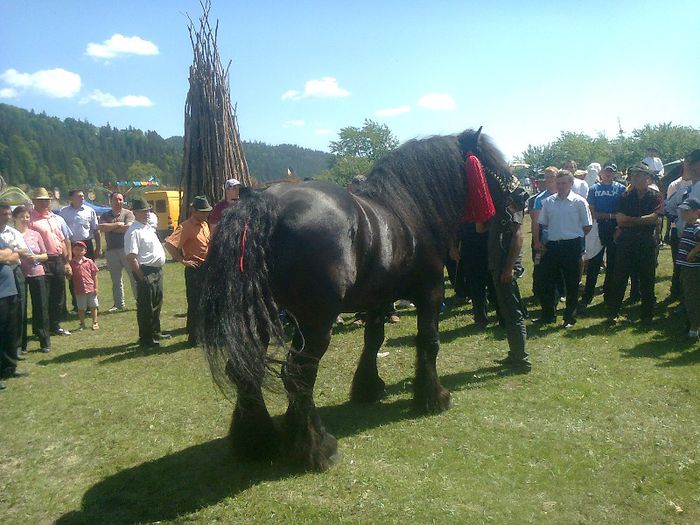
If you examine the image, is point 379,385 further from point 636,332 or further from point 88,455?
point 636,332

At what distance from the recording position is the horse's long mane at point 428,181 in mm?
4551

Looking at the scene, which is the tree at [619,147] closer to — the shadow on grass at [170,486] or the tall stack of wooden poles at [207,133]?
the tall stack of wooden poles at [207,133]

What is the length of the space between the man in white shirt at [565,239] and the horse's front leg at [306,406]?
15.6 feet

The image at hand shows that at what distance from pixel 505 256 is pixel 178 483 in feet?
12.8

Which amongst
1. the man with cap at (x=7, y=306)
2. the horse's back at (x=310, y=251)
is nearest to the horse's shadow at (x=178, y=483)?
the horse's back at (x=310, y=251)

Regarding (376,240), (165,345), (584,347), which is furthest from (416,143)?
(165,345)

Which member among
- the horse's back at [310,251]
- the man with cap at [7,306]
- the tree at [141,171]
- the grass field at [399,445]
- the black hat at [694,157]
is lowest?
the grass field at [399,445]

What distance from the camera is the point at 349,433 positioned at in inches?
176

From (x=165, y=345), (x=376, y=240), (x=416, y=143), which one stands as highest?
(x=416, y=143)

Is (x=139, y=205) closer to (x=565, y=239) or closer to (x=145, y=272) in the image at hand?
(x=145, y=272)

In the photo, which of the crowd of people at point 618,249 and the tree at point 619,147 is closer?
the crowd of people at point 618,249

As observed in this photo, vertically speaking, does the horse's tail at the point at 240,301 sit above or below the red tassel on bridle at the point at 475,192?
below

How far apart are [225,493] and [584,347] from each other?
472cm

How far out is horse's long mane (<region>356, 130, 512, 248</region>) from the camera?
455cm
